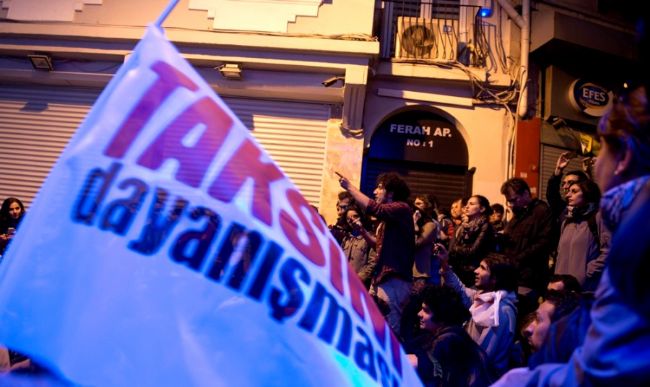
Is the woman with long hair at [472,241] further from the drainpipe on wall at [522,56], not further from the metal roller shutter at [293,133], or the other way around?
the metal roller shutter at [293,133]

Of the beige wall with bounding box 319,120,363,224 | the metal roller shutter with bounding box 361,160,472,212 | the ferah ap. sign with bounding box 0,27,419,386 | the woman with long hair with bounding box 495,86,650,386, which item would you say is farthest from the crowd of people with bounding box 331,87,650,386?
the metal roller shutter with bounding box 361,160,472,212

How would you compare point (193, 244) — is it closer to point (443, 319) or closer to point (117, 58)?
point (443, 319)

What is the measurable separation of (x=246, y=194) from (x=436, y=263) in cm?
424

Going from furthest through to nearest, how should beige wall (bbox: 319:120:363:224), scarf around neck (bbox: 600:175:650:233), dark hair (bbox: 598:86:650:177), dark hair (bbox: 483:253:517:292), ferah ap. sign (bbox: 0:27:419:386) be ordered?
beige wall (bbox: 319:120:363:224)
dark hair (bbox: 483:253:517:292)
ferah ap. sign (bbox: 0:27:419:386)
dark hair (bbox: 598:86:650:177)
scarf around neck (bbox: 600:175:650:233)

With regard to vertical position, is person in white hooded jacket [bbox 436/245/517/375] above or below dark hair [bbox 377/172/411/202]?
below

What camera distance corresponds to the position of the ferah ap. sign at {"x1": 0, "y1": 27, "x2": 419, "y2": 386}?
1393 mm

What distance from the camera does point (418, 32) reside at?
9883 mm

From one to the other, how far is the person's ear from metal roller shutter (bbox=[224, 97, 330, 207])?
8.25 metres

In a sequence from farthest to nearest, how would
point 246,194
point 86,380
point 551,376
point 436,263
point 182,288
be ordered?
point 436,263 < point 246,194 < point 182,288 < point 86,380 < point 551,376

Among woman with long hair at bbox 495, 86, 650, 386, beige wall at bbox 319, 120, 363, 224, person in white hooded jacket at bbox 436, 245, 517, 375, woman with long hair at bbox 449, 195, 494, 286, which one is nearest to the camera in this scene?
woman with long hair at bbox 495, 86, 650, 386

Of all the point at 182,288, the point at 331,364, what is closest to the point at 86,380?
the point at 182,288

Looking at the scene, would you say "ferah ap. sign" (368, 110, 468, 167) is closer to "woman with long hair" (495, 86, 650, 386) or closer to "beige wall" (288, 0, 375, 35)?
"beige wall" (288, 0, 375, 35)

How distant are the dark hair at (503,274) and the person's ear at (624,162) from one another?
3.25m

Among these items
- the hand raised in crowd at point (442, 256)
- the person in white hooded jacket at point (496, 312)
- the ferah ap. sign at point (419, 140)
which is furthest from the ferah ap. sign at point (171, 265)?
the ferah ap. sign at point (419, 140)
